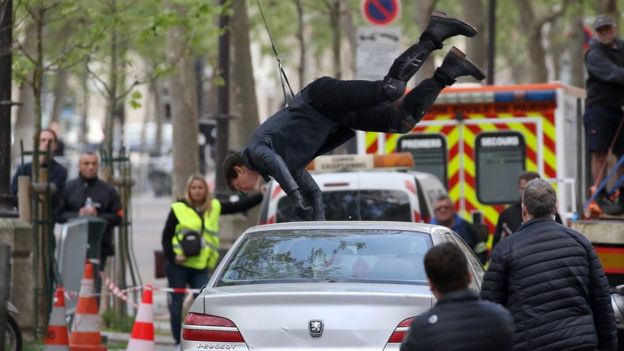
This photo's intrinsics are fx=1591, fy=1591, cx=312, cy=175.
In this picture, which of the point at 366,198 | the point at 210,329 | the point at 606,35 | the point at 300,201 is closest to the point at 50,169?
the point at 366,198

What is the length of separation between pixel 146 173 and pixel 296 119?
2166 inches

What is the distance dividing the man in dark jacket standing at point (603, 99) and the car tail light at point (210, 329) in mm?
5752

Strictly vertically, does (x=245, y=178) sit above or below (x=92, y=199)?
above

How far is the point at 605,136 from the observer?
1377 cm

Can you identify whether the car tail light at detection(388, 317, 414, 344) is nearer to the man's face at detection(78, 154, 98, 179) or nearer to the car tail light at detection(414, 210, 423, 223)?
the car tail light at detection(414, 210, 423, 223)

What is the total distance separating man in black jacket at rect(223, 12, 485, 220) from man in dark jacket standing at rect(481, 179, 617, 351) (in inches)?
71.1

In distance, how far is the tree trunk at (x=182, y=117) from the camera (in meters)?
20.1

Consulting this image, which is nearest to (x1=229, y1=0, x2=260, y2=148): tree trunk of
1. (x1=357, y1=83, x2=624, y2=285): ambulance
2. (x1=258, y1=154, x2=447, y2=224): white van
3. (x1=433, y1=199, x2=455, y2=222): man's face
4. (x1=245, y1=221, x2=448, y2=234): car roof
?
(x1=357, y1=83, x2=624, y2=285): ambulance

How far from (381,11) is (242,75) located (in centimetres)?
560

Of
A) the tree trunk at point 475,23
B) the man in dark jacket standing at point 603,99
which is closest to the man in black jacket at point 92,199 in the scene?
the man in dark jacket standing at point 603,99

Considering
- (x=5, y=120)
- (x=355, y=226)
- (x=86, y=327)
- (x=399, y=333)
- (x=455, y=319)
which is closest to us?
(x=455, y=319)

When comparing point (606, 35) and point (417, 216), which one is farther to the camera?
point (417, 216)

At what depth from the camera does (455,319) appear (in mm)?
6121

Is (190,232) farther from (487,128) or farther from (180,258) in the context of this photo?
(487,128)
